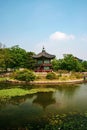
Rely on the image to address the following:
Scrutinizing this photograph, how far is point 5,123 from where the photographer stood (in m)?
16.2

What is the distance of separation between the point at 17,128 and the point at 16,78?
1323 inches

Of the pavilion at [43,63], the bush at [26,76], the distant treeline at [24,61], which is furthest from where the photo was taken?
the distant treeline at [24,61]

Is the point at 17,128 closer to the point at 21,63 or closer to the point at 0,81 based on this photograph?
the point at 0,81

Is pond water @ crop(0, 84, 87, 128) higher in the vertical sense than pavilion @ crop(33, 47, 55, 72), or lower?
lower

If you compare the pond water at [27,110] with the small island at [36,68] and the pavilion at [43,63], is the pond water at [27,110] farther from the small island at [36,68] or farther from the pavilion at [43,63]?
the pavilion at [43,63]

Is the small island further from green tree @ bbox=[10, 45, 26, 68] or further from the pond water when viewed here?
the pond water

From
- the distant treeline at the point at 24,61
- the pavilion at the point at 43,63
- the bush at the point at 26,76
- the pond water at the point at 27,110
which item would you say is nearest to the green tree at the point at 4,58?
the distant treeline at the point at 24,61

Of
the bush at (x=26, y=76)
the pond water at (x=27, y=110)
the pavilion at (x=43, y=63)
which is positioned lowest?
the pond water at (x=27, y=110)

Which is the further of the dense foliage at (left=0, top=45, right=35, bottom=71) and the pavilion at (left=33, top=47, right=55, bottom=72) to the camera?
the pavilion at (left=33, top=47, right=55, bottom=72)

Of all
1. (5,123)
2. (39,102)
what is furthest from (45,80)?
(5,123)

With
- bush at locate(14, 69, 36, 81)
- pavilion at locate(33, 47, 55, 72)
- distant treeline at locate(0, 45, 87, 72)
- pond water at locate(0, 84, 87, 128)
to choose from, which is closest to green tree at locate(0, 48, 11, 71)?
distant treeline at locate(0, 45, 87, 72)

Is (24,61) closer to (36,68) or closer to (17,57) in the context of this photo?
(17,57)

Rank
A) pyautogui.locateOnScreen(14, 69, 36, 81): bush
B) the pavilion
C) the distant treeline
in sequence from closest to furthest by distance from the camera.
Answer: pyautogui.locateOnScreen(14, 69, 36, 81): bush < the pavilion < the distant treeline

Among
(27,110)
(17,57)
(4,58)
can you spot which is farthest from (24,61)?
(27,110)
